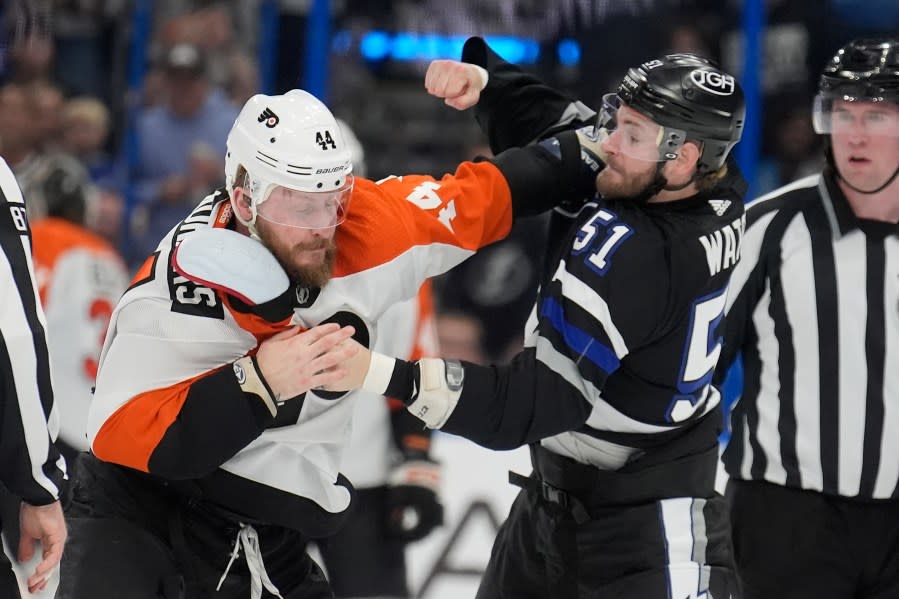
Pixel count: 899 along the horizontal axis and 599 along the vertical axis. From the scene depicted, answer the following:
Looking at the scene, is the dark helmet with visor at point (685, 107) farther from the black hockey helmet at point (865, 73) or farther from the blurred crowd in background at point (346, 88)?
the blurred crowd in background at point (346, 88)

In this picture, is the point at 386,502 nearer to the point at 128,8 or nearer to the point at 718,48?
the point at 718,48

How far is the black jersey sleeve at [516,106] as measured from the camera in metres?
3.18

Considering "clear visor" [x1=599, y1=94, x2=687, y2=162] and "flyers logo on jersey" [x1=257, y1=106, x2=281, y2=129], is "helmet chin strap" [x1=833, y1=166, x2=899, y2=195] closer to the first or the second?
"clear visor" [x1=599, y1=94, x2=687, y2=162]

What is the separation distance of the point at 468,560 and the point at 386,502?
0.40 meters

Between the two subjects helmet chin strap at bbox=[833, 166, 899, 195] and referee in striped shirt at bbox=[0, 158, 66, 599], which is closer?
referee in striped shirt at bbox=[0, 158, 66, 599]

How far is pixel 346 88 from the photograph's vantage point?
5.58 metres

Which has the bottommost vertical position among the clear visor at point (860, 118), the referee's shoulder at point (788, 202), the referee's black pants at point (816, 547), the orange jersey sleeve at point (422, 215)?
the referee's black pants at point (816, 547)

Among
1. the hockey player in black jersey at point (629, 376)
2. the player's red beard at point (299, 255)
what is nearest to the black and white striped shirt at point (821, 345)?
the hockey player in black jersey at point (629, 376)

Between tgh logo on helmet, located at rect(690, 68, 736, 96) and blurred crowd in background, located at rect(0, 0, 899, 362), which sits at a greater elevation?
tgh logo on helmet, located at rect(690, 68, 736, 96)

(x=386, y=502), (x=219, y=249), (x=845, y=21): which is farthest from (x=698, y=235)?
(x=845, y=21)

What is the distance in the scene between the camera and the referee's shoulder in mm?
3266

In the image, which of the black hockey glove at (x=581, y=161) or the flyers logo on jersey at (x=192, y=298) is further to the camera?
the black hockey glove at (x=581, y=161)

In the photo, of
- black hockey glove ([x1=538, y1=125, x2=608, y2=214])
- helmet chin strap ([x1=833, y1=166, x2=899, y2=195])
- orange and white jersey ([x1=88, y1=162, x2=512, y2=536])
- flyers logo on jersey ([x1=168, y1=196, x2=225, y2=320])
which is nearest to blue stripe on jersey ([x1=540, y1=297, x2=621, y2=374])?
orange and white jersey ([x1=88, y1=162, x2=512, y2=536])

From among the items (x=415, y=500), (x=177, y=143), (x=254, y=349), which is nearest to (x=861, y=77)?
(x=254, y=349)
